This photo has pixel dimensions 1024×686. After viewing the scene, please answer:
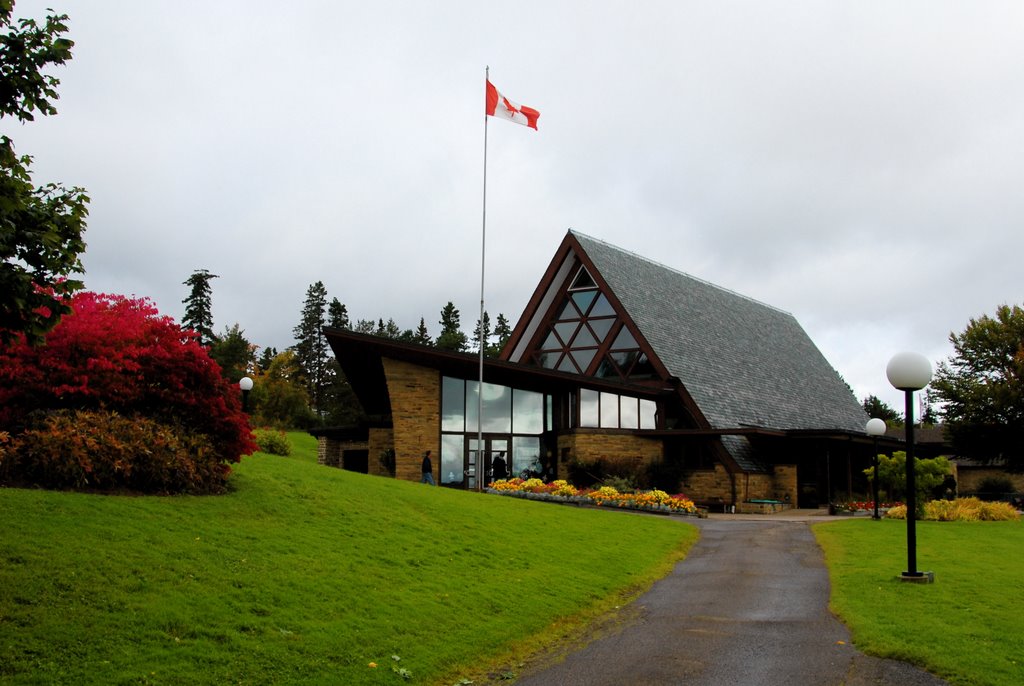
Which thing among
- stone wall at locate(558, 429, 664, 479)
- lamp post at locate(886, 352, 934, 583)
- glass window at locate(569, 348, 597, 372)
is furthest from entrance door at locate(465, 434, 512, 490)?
lamp post at locate(886, 352, 934, 583)

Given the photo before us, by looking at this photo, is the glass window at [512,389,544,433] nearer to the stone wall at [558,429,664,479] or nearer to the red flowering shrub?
the stone wall at [558,429,664,479]

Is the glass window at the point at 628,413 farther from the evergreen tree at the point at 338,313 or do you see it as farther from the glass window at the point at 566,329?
the evergreen tree at the point at 338,313

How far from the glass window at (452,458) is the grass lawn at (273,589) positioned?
642 inches

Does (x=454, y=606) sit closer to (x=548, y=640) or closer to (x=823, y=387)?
(x=548, y=640)

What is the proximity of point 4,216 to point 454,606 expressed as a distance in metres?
6.14

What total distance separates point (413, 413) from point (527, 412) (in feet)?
15.7

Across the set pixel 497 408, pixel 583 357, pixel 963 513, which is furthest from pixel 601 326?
pixel 963 513

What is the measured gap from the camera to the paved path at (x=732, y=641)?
795cm

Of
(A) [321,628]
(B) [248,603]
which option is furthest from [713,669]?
(B) [248,603]

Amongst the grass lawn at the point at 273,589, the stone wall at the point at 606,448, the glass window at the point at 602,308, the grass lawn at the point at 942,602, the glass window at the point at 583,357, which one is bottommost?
the grass lawn at the point at 942,602

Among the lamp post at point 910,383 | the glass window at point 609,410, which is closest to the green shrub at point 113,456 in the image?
the lamp post at point 910,383

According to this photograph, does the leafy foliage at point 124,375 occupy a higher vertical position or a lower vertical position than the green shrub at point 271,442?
higher

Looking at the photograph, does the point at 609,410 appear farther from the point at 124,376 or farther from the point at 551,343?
the point at 124,376

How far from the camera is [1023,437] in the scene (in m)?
37.7
